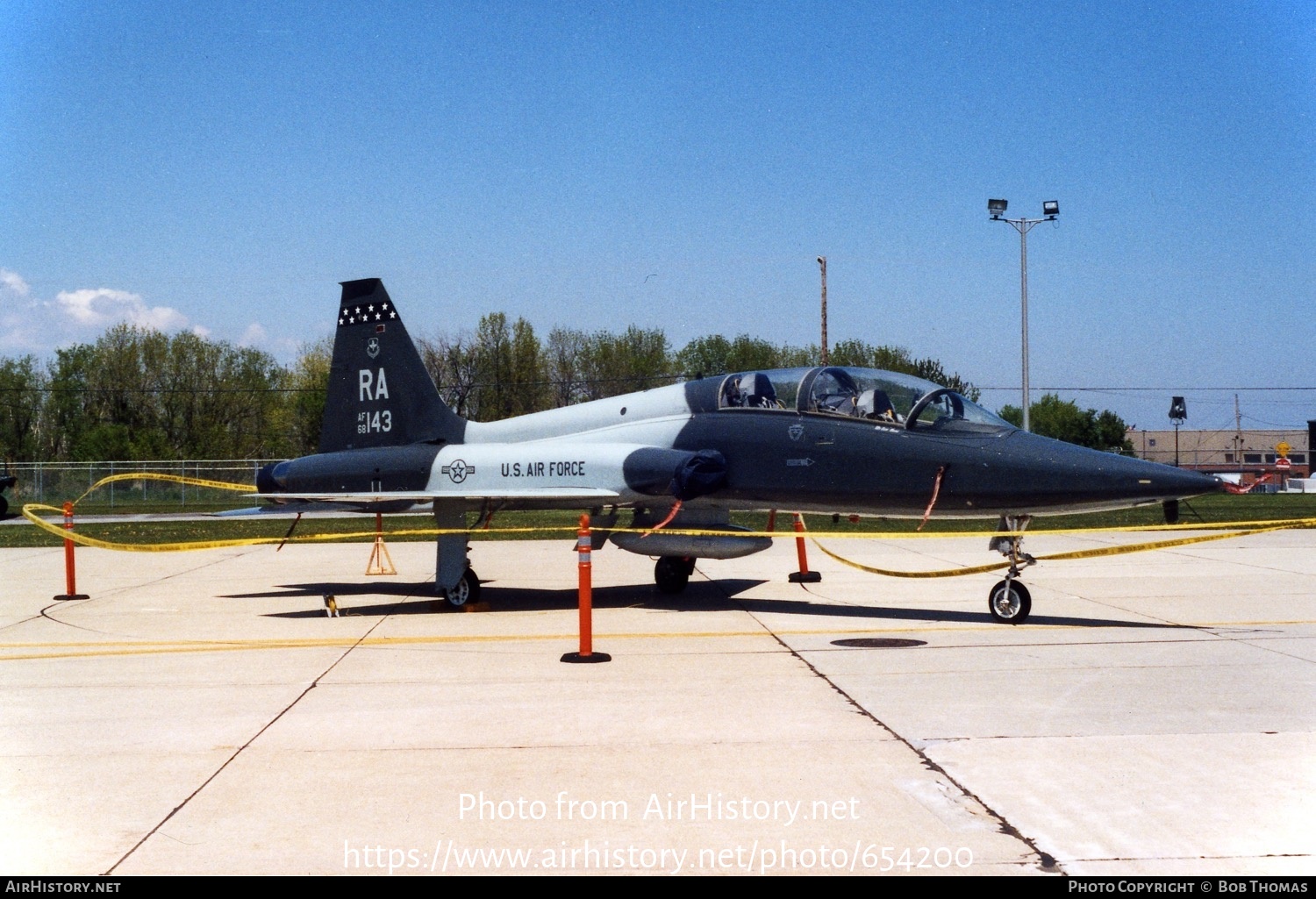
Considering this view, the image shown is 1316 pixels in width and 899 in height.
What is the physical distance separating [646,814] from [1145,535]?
23661mm

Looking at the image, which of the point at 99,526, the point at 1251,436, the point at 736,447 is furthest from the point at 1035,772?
the point at 1251,436

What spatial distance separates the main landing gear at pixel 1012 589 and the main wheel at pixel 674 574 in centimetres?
444

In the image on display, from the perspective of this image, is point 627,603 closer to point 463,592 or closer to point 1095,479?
point 463,592

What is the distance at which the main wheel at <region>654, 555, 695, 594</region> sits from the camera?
14.8 meters

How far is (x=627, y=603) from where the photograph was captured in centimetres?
1416

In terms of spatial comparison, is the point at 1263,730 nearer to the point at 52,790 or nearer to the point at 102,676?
the point at 52,790

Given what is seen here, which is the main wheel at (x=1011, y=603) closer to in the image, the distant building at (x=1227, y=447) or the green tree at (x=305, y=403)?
the green tree at (x=305, y=403)

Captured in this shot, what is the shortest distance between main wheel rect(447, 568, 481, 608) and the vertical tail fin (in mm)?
2332

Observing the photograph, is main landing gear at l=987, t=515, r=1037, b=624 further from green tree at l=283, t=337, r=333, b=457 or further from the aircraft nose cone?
green tree at l=283, t=337, r=333, b=457

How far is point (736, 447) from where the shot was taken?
12688 mm

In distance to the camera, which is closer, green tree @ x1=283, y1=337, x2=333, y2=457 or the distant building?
green tree @ x1=283, y1=337, x2=333, y2=457

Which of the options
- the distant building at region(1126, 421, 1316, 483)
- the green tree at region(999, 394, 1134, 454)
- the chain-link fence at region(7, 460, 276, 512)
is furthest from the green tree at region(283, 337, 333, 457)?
the distant building at region(1126, 421, 1316, 483)

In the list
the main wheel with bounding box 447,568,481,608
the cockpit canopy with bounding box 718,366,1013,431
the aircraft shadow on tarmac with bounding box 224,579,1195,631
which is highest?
the cockpit canopy with bounding box 718,366,1013,431

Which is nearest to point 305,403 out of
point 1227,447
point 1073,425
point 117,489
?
point 117,489
